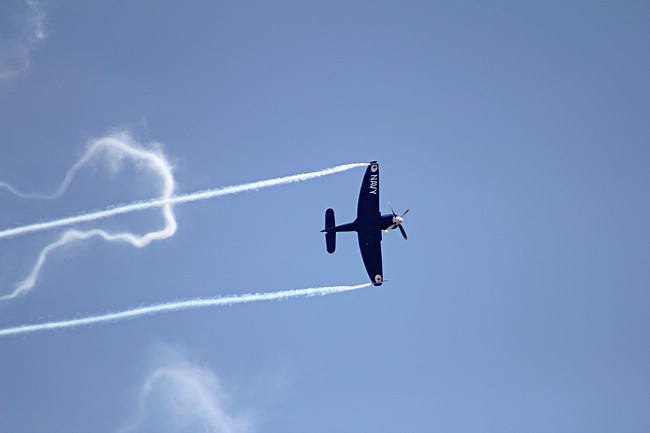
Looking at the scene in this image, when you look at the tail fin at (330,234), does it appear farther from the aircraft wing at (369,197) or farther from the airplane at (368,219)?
the aircraft wing at (369,197)

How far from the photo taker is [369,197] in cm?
7731

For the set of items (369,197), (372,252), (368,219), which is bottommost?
(372,252)

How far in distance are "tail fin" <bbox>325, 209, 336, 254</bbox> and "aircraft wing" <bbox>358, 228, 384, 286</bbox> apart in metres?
2.86

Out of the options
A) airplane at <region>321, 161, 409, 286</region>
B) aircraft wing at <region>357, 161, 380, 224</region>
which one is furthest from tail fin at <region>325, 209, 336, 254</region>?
aircraft wing at <region>357, 161, 380, 224</region>

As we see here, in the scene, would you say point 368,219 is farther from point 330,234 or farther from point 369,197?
point 330,234

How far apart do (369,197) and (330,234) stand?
5518mm

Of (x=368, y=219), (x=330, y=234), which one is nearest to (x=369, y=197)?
(x=368, y=219)

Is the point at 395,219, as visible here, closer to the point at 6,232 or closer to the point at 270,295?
the point at 270,295

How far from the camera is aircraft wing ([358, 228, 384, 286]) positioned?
78125 millimetres

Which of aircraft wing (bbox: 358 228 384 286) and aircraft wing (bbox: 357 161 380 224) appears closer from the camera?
aircraft wing (bbox: 357 161 380 224)

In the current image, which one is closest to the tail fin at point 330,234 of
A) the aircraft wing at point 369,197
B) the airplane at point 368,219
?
the airplane at point 368,219

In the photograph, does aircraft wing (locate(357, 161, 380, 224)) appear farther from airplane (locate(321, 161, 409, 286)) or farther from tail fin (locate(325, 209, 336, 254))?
tail fin (locate(325, 209, 336, 254))

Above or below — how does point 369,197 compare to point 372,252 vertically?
above

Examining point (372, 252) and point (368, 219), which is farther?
point (372, 252)
